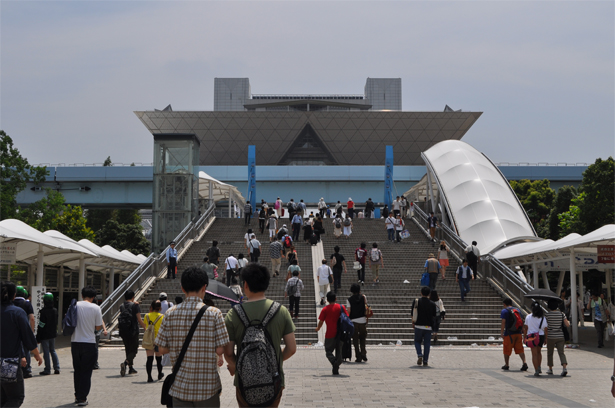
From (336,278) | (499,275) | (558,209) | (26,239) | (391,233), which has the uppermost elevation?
(558,209)

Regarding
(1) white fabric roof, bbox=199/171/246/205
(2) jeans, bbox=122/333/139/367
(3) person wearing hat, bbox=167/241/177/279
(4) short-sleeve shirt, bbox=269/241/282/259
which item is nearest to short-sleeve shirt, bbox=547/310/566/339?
(2) jeans, bbox=122/333/139/367

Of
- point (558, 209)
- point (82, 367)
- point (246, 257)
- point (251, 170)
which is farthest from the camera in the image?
point (251, 170)

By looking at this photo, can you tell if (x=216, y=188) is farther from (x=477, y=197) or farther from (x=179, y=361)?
(x=179, y=361)

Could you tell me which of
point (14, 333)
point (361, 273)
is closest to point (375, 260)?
point (361, 273)

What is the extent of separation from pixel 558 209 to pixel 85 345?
106ft

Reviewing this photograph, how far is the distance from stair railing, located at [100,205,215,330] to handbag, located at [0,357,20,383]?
33.0 ft

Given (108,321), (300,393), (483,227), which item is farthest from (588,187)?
(300,393)

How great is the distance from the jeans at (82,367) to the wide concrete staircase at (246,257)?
7.53 m

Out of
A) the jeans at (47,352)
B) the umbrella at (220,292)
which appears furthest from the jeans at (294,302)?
the umbrella at (220,292)

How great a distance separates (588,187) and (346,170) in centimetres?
2335

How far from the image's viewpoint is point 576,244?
1408 cm

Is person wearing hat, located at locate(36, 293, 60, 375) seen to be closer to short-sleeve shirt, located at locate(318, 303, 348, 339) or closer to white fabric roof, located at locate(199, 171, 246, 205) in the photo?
short-sleeve shirt, located at locate(318, 303, 348, 339)

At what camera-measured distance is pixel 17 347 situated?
559 cm

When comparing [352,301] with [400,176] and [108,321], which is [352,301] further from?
[400,176]
